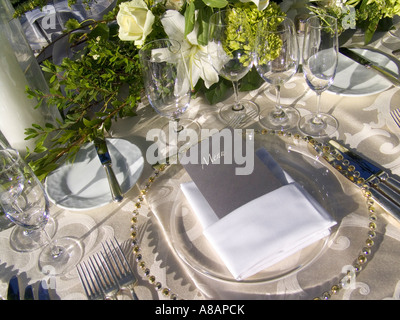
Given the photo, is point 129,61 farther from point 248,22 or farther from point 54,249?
point 54,249

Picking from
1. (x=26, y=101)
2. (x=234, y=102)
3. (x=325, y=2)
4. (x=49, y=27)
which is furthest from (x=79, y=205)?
(x=49, y=27)

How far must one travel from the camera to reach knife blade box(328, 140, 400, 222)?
688 millimetres

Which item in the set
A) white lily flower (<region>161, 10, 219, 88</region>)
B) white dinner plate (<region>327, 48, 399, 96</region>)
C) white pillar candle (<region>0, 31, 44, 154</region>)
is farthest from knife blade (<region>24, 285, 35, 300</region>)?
white dinner plate (<region>327, 48, 399, 96</region>)

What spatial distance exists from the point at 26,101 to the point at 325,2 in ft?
2.83

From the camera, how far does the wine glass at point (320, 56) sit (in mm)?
793

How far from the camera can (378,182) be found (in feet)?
2.40

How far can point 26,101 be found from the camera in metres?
0.96

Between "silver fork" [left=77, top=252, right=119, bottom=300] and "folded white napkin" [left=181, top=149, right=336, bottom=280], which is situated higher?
A: "folded white napkin" [left=181, top=149, right=336, bottom=280]

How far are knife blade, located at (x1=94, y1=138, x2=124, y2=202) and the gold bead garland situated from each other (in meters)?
0.05

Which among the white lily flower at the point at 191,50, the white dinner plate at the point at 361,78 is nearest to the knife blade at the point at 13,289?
the white lily flower at the point at 191,50

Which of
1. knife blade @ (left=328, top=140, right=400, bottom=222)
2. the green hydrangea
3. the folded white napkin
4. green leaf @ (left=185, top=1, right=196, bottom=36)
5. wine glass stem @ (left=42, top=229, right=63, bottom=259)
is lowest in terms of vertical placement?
wine glass stem @ (left=42, top=229, right=63, bottom=259)

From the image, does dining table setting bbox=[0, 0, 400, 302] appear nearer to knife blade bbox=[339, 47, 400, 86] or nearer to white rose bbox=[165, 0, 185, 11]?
knife blade bbox=[339, 47, 400, 86]

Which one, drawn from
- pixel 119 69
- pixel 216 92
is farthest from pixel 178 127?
pixel 119 69

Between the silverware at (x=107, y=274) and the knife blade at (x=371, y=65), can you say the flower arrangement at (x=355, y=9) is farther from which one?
the silverware at (x=107, y=274)
